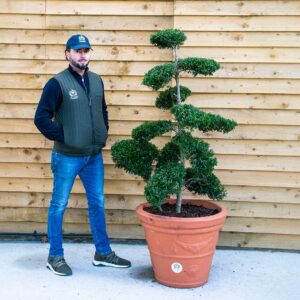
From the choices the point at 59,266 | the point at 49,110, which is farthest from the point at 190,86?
the point at 59,266

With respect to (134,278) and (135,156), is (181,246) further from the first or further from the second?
(135,156)

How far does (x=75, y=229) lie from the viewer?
480 centimetres

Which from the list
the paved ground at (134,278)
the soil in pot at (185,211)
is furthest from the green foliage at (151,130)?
the paved ground at (134,278)

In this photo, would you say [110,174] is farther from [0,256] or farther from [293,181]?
[293,181]

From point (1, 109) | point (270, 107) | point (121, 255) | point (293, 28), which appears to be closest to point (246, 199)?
point (270, 107)

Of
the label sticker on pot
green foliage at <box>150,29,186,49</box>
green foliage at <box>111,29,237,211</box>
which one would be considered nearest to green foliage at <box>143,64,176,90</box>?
green foliage at <box>111,29,237,211</box>

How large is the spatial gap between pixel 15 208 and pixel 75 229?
58 cm

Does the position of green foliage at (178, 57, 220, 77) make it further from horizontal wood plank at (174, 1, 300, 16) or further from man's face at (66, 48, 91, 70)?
horizontal wood plank at (174, 1, 300, 16)

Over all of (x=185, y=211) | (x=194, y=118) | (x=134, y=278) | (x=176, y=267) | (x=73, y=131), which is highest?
(x=194, y=118)

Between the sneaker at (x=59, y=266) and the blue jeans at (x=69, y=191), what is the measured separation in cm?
4

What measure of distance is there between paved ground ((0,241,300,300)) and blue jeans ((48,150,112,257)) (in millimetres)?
232

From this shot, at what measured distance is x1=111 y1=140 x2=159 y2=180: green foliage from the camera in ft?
12.8

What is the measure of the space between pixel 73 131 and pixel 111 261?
43.1 inches

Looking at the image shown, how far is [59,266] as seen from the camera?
13.1 ft
